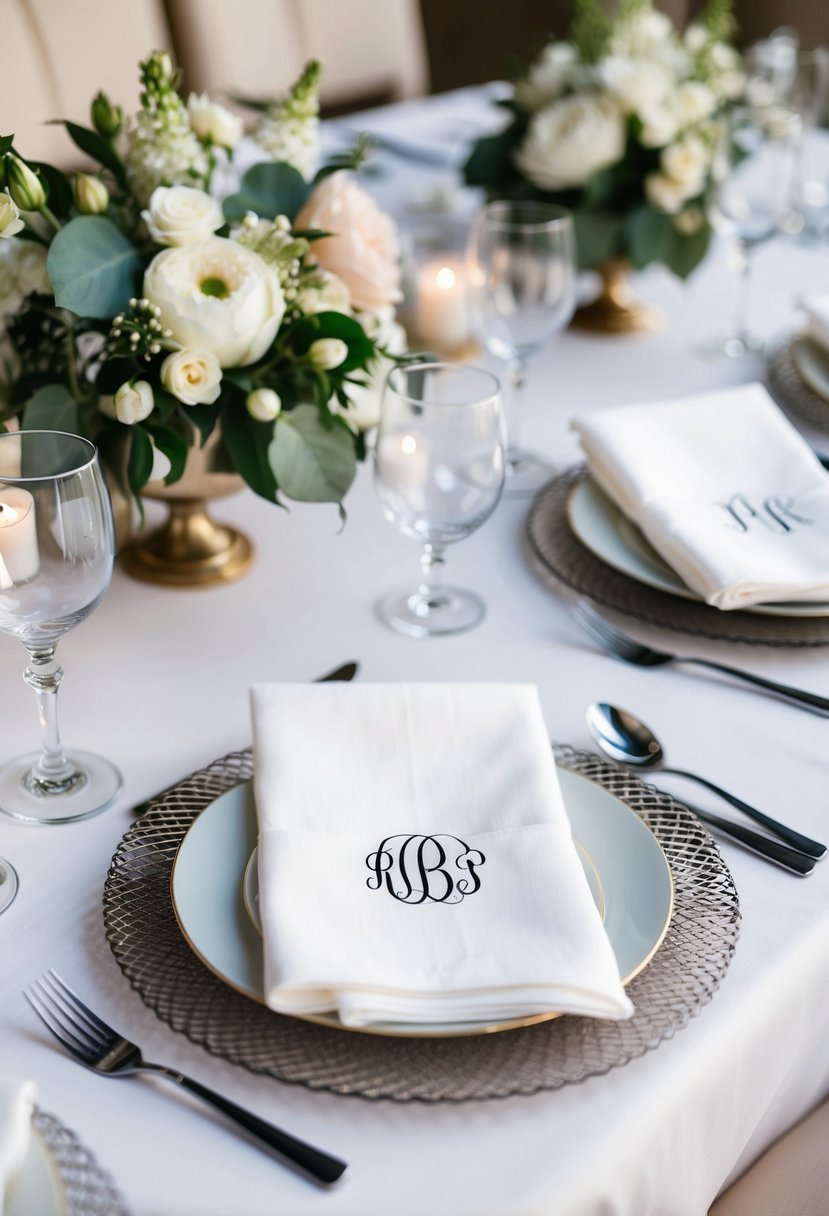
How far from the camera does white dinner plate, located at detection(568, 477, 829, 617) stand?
943 millimetres

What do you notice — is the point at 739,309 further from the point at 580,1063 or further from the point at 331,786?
the point at 580,1063

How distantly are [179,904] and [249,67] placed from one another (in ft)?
7.38

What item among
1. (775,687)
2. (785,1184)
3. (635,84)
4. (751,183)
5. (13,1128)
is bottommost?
(785,1184)

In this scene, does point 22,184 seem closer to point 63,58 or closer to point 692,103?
point 692,103

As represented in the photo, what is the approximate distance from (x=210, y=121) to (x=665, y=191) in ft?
2.15

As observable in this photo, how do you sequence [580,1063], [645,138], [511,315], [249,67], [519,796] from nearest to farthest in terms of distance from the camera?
[580,1063] < [519,796] < [511,315] < [645,138] < [249,67]

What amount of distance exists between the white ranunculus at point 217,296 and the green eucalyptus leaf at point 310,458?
0.22 feet

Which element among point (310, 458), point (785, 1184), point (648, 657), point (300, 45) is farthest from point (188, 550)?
point (300, 45)

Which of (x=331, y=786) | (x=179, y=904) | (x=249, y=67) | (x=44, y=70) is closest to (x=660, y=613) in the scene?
(x=331, y=786)

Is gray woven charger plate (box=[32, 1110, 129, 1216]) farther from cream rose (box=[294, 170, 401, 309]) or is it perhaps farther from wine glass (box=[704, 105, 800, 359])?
wine glass (box=[704, 105, 800, 359])

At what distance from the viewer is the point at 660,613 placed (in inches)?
38.5

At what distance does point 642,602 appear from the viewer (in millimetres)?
993

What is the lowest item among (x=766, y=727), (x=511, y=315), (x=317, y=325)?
(x=766, y=727)

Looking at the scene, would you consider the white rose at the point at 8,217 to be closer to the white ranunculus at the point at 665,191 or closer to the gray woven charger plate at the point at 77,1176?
the gray woven charger plate at the point at 77,1176
